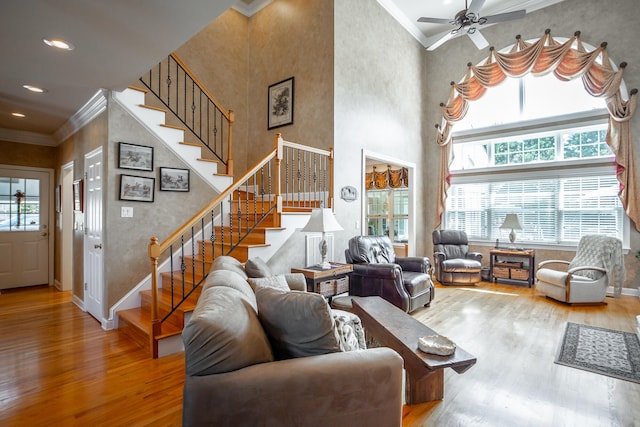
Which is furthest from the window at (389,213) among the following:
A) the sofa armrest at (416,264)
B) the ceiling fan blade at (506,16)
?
the ceiling fan blade at (506,16)

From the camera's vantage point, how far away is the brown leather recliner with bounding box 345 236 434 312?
13.1 feet

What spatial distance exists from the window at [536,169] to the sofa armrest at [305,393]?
6.04 m

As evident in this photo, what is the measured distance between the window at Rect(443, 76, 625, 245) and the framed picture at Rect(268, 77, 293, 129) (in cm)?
391

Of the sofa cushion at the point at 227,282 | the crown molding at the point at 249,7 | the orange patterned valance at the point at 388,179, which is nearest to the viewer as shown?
the sofa cushion at the point at 227,282

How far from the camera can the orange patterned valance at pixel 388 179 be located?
26.1 ft

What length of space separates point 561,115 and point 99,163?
7.50 m

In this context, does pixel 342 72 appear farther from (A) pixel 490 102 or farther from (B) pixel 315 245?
(A) pixel 490 102

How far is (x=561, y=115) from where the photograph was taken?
230 inches

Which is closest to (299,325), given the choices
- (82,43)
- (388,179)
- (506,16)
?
(82,43)

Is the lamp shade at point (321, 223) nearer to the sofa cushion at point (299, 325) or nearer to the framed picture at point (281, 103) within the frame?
the sofa cushion at point (299, 325)

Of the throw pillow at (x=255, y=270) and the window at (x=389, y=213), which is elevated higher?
the window at (x=389, y=213)

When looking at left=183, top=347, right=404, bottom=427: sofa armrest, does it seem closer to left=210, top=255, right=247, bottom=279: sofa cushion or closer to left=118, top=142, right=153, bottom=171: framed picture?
left=210, top=255, right=247, bottom=279: sofa cushion

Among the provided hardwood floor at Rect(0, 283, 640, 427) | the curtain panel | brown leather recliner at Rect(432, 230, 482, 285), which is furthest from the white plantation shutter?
hardwood floor at Rect(0, 283, 640, 427)

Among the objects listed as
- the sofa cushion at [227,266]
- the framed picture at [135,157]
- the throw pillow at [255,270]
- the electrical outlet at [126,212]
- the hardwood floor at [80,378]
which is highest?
the framed picture at [135,157]
